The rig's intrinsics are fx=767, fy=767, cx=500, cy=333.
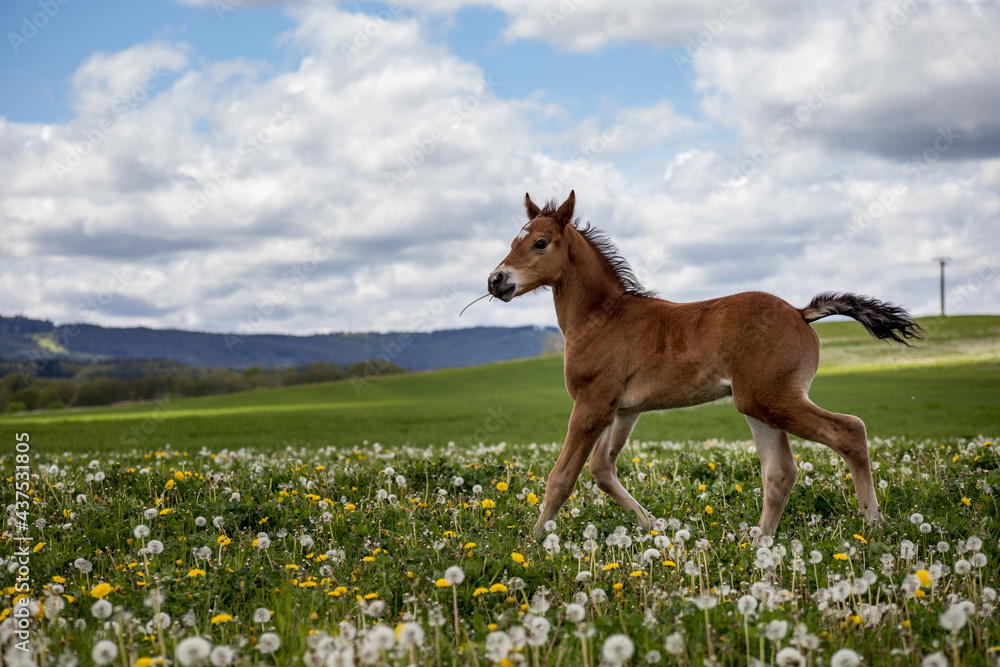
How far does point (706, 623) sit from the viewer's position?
437 cm

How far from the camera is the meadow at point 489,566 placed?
4.21 m

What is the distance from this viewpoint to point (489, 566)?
577cm

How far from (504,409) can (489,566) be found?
4554 cm

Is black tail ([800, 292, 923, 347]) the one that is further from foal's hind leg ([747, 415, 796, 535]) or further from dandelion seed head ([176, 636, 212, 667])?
dandelion seed head ([176, 636, 212, 667])

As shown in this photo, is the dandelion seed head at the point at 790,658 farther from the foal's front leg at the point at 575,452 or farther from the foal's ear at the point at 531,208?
the foal's ear at the point at 531,208

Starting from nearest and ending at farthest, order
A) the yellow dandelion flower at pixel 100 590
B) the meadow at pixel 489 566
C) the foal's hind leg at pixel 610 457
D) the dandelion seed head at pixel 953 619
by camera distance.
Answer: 1. the dandelion seed head at pixel 953 619
2. the meadow at pixel 489 566
3. the yellow dandelion flower at pixel 100 590
4. the foal's hind leg at pixel 610 457

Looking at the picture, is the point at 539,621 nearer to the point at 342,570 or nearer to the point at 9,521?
the point at 342,570

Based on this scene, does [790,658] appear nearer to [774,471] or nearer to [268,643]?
[268,643]

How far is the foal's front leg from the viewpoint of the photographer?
290 inches

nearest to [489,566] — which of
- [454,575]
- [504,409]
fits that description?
[454,575]

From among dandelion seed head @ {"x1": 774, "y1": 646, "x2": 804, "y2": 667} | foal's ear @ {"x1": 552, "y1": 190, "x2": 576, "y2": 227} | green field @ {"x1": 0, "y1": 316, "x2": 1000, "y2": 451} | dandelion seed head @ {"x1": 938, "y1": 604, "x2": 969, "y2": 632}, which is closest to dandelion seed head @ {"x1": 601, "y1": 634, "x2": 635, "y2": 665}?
dandelion seed head @ {"x1": 774, "y1": 646, "x2": 804, "y2": 667}

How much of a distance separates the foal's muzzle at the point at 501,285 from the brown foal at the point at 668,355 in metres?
0.01

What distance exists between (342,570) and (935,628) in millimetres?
4185

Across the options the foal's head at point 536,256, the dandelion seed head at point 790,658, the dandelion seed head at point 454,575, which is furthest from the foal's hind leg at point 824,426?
the dandelion seed head at point 454,575
